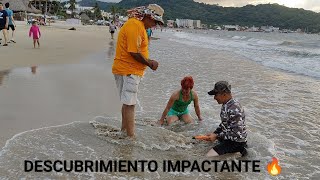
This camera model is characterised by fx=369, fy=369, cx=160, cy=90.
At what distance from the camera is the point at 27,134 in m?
4.93

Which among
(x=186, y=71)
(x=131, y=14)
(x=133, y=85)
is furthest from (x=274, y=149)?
(x=186, y=71)

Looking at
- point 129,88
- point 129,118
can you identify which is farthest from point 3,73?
point 129,88

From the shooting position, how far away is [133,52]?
15.3 ft

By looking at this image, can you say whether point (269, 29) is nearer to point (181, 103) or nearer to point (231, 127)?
point (181, 103)

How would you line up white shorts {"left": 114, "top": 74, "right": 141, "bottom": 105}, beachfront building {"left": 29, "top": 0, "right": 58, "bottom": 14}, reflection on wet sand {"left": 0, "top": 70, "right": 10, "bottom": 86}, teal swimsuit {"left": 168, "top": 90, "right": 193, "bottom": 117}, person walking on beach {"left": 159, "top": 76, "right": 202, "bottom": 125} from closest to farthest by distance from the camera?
1. white shorts {"left": 114, "top": 74, "right": 141, "bottom": 105}
2. person walking on beach {"left": 159, "top": 76, "right": 202, "bottom": 125}
3. teal swimsuit {"left": 168, "top": 90, "right": 193, "bottom": 117}
4. reflection on wet sand {"left": 0, "top": 70, "right": 10, "bottom": 86}
5. beachfront building {"left": 29, "top": 0, "right": 58, "bottom": 14}

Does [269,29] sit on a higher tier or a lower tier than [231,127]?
higher

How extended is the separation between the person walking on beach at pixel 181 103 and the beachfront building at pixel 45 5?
74528mm

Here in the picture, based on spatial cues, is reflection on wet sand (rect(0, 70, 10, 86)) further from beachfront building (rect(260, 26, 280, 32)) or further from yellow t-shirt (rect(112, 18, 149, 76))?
beachfront building (rect(260, 26, 280, 32))

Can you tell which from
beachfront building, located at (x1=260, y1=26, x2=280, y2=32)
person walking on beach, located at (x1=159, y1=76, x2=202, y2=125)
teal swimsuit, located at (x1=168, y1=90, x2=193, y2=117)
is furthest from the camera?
beachfront building, located at (x1=260, y1=26, x2=280, y2=32)

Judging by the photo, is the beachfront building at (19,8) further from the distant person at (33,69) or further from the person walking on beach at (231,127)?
the person walking on beach at (231,127)

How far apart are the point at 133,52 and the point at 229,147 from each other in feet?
5.64

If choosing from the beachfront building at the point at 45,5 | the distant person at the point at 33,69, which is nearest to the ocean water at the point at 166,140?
the distant person at the point at 33,69

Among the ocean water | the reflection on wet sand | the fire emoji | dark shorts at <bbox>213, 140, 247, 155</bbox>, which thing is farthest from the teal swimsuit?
the reflection on wet sand

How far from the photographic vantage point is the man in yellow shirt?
4.66 m
